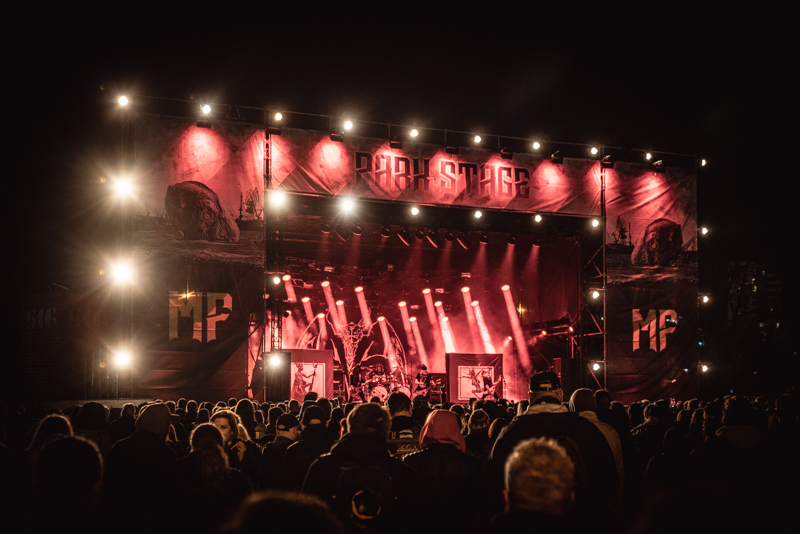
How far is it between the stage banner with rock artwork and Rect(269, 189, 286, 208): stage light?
10413 mm

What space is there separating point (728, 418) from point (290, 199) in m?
14.5

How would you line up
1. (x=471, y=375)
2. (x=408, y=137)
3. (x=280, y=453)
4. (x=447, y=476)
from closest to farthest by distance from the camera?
(x=447, y=476) < (x=280, y=453) < (x=408, y=137) < (x=471, y=375)

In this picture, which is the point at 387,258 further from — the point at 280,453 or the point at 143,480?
the point at 143,480

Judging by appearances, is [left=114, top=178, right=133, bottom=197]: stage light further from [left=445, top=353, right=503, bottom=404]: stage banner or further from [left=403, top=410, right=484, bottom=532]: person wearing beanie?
[left=403, top=410, right=484, bottom=532]: person wearing beanie

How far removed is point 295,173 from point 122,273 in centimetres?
535

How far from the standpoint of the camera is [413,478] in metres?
3.42

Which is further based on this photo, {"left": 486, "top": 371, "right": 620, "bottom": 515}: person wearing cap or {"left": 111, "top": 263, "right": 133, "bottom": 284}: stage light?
{"left": 111, "top": 263, "right": 133, "bottom": 284}: stage light

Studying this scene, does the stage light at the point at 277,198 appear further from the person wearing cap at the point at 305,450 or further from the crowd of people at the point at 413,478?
the person wearing cap at the point at 305,450

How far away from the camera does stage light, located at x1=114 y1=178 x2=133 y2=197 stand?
16.8 m

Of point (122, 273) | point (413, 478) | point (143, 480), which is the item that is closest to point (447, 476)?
point (413, 478)

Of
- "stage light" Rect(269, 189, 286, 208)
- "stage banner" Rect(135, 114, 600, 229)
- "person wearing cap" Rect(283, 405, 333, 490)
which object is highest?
"stage banner" Rect(135, 114, 600, 229)

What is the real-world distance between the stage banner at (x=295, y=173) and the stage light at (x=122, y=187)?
31 centimetres

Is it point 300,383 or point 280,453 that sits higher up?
point 280,453

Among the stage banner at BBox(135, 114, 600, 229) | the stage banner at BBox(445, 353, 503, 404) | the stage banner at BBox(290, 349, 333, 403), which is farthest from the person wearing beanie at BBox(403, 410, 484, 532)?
the stage banner at BBox(445, 353, 503, 404)
